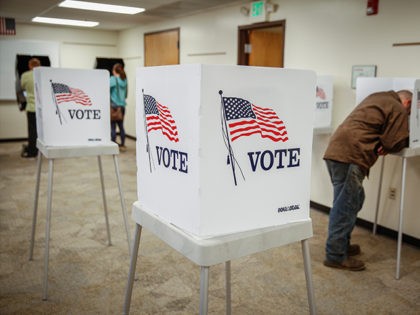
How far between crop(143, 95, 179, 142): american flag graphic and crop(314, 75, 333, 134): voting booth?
98.8 inches

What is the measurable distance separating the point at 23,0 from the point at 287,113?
15.3ft

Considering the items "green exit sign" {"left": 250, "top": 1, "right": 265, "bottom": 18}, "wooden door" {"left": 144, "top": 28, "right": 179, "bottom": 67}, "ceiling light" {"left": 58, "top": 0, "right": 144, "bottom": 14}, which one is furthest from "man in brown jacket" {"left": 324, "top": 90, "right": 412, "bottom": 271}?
"wooden door" {"left": 144, "top": 28, "right": 179, "bottom": 67}

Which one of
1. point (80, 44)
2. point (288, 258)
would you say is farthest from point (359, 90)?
point (80, 44)

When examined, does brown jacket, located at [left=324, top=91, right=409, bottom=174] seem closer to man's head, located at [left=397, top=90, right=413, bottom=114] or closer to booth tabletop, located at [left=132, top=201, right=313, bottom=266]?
man's head, located at [left=397, top=90, right=413, bottom=114]

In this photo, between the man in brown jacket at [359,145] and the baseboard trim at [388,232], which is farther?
the baseboard trim at [388,232]

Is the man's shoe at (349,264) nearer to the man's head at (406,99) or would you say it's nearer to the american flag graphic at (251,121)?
the man's head at (406,99)

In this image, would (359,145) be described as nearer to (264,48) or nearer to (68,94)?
(68,94)

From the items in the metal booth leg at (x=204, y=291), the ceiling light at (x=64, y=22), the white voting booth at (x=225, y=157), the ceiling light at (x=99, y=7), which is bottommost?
the metal booth leg at (x=204, y=291)

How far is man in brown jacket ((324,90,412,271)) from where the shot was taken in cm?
240

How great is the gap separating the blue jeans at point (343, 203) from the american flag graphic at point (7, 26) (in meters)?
6.20

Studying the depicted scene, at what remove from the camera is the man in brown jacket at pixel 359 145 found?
2.40 m

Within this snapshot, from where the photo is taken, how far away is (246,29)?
4.61 m

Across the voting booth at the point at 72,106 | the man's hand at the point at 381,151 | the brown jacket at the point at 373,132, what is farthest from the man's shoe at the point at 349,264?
the voting booth at the point at 72,106

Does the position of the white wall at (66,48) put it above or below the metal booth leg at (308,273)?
above
